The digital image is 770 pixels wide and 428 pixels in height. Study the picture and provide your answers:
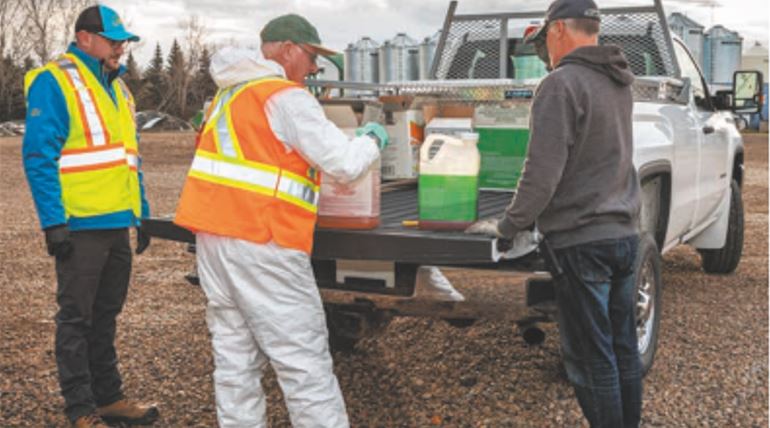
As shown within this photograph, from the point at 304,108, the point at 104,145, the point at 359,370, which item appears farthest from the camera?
the point at 359,370

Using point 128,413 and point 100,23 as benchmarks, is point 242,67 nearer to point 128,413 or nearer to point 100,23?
point 100,23

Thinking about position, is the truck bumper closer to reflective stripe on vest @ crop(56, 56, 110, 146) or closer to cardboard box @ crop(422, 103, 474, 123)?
cardboard box @ crop(422, 103, 474, 123)

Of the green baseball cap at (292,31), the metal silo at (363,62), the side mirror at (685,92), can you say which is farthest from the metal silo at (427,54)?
the green baseball cap at (292,31)

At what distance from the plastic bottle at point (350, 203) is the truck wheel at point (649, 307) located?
5.15 feet

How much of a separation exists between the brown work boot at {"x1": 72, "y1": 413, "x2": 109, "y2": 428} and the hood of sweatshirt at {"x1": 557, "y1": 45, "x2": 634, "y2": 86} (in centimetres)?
250

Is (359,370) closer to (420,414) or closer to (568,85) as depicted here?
(420,414)

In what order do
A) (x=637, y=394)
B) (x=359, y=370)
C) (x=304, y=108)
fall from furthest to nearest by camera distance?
(x=359, y=370) → (x=637, y=394) → (x=304, y=108)

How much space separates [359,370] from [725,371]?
2.02 metres

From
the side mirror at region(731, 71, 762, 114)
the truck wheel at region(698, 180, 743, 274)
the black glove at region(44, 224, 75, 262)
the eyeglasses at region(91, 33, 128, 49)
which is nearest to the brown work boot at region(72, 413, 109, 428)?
the black glove at region(44, 224, 75, 262)

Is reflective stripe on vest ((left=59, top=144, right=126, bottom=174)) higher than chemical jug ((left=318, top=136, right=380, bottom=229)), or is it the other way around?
reflective stripe on vest ((left=59, top=144, right=126, bottom=174))

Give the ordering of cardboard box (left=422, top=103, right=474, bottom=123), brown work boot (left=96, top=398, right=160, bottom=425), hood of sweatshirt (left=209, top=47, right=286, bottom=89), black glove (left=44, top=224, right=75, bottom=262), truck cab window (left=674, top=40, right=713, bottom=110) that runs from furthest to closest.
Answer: truck cab window (left=674, top=40, right=713, bottom=110)
cardboard box (left=422, top=103, right=474, bottom=123)
brown work boot (left=96, top=398, right=160, bottom=425)
black glove (left=44, top=224, right=75, bottom=262)
hood of sweatshirt (left=209, top=47, right=286, bottom=89)

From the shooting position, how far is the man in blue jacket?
12.4ft

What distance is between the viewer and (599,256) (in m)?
3.30

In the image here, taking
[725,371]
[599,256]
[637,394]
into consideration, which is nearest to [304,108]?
[599,256]
